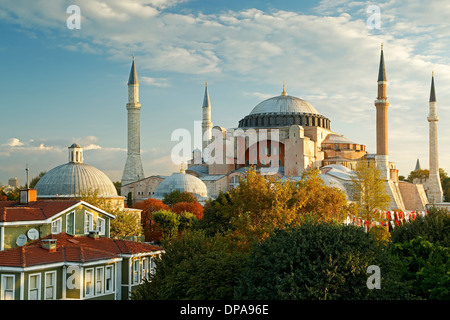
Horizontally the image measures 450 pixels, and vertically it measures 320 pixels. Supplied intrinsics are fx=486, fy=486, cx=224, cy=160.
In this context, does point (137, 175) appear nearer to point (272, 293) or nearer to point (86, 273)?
point (86, 273)

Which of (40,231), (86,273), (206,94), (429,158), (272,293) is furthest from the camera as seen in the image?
(206,94)

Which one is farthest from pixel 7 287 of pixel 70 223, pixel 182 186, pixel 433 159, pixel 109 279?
pixel 433 159

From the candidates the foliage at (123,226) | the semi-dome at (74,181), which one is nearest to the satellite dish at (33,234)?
the foliage at (123,226)

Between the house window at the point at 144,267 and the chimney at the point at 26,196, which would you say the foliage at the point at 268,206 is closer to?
the house window at the point at 144,267

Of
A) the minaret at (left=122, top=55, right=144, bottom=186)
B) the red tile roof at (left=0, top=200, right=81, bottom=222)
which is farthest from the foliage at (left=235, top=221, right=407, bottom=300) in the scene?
the minaret at (left=122, top=55, right=144, bottom=186)

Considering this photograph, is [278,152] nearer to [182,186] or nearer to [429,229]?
[182,186]
